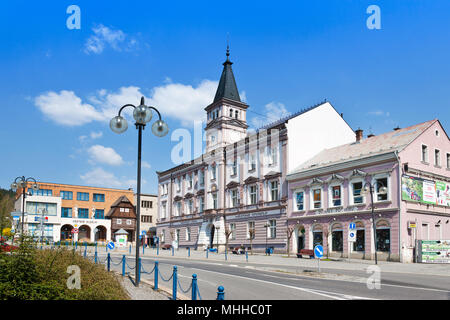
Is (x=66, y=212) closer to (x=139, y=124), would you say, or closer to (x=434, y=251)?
(x=434, y=251)

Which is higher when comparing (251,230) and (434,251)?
(251,230)

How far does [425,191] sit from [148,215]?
5629 cm

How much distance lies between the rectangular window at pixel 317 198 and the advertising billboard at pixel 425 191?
8522 mm

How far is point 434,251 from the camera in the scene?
3372 cm

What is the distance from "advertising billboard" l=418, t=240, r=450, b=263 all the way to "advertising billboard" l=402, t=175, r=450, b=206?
347 cm

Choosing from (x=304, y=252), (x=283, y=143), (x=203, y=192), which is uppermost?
(x=283, y=143)

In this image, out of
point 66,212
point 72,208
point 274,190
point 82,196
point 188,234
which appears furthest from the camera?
point 82,196

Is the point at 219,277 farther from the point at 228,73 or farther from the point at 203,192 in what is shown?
the point at 228,73

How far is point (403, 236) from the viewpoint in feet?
110

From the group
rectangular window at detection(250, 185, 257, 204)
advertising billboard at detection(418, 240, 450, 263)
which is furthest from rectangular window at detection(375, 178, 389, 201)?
rectangular window at detection(250, 185, 257, 204)

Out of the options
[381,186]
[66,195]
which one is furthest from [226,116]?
[66,195]

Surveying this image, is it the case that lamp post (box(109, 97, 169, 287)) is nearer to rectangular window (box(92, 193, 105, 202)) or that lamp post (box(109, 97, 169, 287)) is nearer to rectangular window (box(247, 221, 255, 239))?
rectangular window (box(247, 221, 255, 239))
